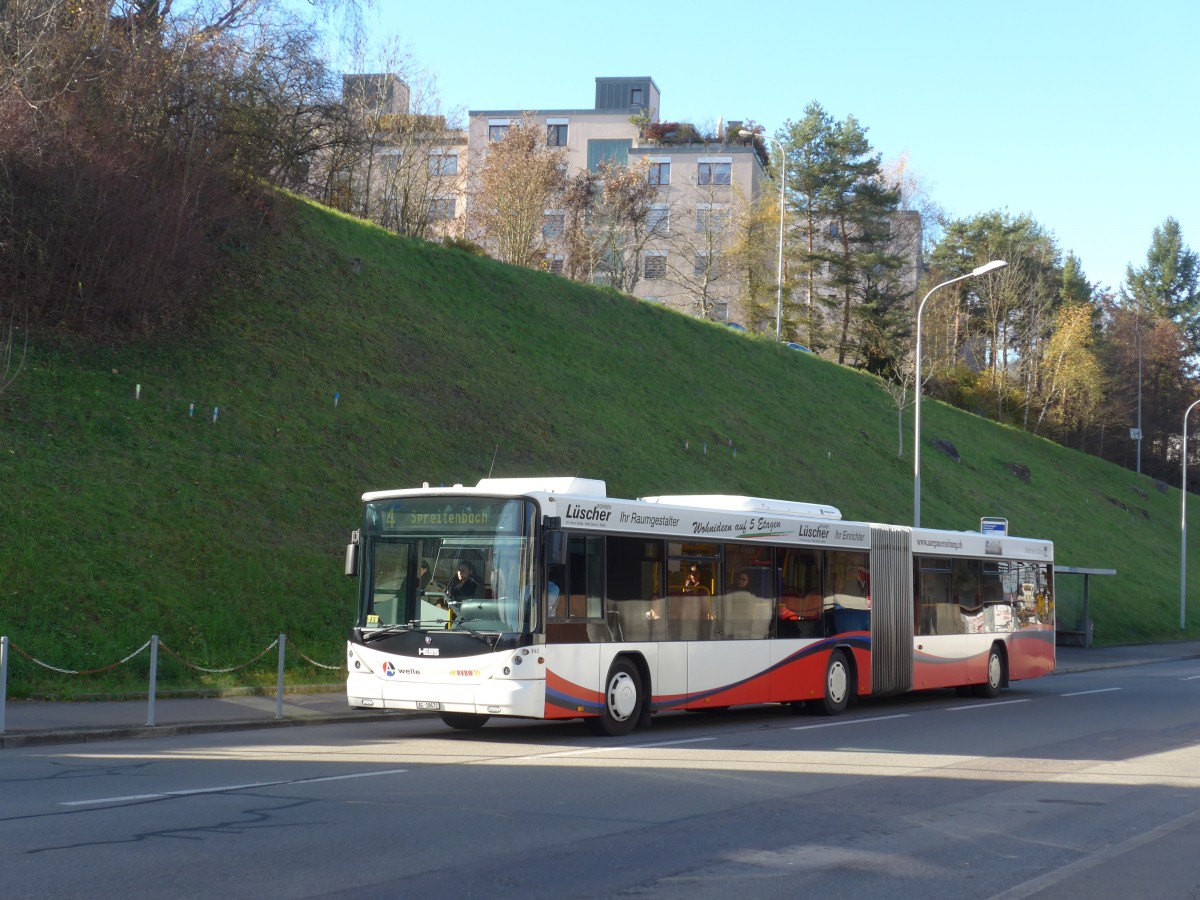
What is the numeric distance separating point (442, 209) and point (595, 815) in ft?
179

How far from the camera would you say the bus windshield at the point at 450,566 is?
14.1m

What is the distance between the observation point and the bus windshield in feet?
46.2

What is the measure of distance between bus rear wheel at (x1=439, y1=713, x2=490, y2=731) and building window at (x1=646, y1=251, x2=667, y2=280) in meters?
53.8

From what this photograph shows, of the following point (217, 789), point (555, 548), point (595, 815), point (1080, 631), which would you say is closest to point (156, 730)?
point (217, 789)

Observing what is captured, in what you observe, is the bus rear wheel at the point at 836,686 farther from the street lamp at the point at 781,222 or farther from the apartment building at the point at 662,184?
the street lamp at the point at 781,222

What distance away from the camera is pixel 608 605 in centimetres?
1509

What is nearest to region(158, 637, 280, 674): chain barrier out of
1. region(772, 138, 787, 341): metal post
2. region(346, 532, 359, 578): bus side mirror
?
region(346, 532, 359, 578): bus side mirror

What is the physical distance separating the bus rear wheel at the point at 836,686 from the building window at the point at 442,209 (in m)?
36.1

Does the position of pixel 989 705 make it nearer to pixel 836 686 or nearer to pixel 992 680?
pixel 992 680

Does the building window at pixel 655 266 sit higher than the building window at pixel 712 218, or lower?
lower

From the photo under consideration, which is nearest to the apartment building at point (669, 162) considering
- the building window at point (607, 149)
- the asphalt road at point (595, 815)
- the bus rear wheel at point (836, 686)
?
the building window at point (607, 149)

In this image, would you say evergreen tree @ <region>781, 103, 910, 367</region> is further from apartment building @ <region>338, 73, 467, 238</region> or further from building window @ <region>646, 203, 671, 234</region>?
apartment building @ <region>338, 73, 467, 238</region>

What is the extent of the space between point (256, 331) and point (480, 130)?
56089mm

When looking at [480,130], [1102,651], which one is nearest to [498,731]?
[1102,651]
